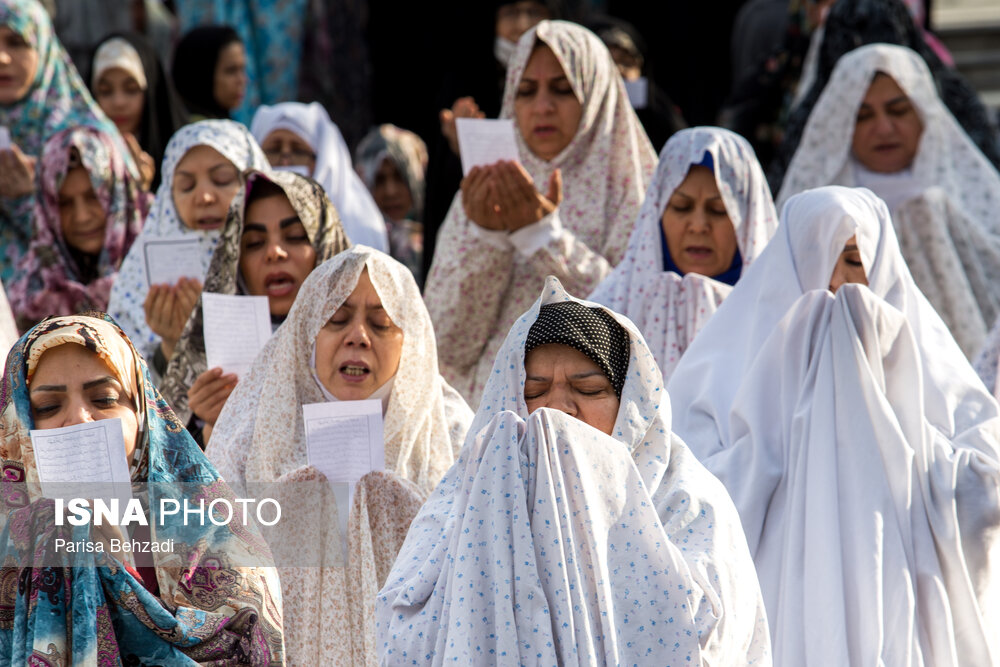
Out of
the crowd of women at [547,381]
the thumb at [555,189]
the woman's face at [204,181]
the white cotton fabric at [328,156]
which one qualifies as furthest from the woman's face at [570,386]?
the white cotton fabric at [328,156]

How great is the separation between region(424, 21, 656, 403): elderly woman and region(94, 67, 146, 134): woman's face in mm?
2301

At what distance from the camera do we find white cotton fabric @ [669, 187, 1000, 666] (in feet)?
15.7

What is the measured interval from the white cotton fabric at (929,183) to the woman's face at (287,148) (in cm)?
219

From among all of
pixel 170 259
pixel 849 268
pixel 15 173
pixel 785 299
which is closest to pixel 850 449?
pixel 785 299

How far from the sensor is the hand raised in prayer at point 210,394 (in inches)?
217

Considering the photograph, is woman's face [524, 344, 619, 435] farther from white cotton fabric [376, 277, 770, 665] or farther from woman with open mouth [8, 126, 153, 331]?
woman with open mouth [8, 126, 153, 331]

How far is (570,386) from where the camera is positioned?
4.29 meters

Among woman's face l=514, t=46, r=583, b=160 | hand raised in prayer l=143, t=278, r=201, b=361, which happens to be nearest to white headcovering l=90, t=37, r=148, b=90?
woman's face l=514, t=46, r=583, b=160

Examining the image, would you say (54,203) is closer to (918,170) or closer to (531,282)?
(531,282)

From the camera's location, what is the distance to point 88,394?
4172 millimetres

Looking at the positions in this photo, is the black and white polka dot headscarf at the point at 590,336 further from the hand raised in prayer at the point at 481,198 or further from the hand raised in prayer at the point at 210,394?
the hand raised in prayer at the point at 481,198

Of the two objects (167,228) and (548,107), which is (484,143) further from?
(167,228)

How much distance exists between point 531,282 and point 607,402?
2.33 m

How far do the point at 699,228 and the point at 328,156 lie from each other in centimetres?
263
